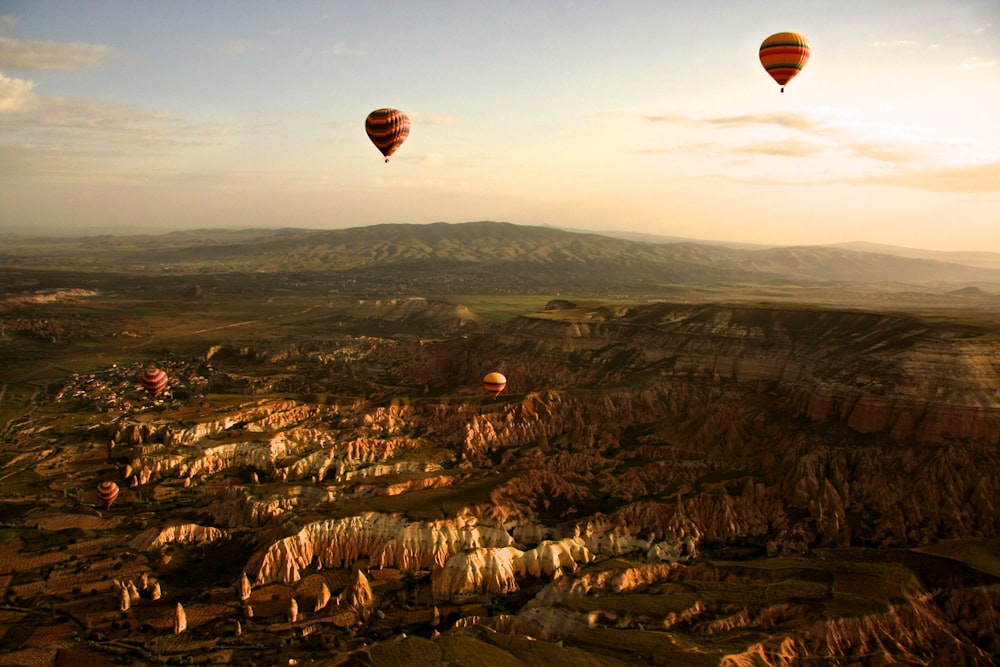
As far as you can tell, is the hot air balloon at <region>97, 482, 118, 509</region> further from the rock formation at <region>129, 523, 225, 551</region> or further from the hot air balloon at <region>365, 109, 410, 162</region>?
the hot air balloon at <region>365, 109, 410, 162</region>

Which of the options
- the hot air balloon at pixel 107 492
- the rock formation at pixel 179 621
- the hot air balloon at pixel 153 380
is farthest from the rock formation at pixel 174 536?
the hot air balloon at pixel 153 380

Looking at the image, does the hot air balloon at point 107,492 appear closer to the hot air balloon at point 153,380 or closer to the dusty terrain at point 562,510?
the dusty terrain at point 562,510

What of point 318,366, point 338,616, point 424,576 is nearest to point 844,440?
point 424,576

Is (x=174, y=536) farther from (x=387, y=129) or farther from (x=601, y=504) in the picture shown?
(x=387, y=129)

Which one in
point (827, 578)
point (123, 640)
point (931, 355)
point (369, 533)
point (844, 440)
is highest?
point (931, 355)

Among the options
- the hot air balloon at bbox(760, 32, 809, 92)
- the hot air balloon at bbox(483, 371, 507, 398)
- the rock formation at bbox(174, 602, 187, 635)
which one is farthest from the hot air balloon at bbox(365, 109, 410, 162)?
the rock formation at bbox(174, 602, 187, 635)

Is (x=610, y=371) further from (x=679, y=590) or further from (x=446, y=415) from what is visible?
(x=679, y=590)
